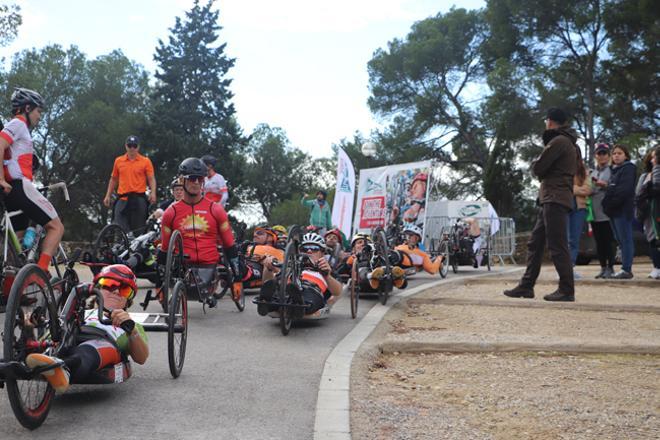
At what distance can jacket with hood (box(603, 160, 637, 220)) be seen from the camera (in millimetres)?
10664

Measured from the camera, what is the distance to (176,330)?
492 centimetres

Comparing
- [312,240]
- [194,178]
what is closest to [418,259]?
[312,240]

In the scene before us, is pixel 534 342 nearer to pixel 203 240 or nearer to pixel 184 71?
pixel 203 240

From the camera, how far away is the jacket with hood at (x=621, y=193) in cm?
1066

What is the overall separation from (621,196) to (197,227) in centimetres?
628

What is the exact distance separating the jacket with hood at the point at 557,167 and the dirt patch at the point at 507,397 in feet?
8.19

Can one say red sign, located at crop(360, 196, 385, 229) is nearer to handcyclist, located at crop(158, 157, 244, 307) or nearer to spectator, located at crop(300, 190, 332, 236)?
spectator, located at crop(300, 190, 332, 236)

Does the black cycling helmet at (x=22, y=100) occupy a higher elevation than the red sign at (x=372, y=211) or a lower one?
higher

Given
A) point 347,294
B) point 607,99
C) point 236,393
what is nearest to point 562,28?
point 607,99

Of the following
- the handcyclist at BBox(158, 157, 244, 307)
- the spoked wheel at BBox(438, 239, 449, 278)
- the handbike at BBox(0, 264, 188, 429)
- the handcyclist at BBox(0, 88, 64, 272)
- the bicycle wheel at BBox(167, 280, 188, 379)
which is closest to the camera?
the handbike at BBox(0, 264, 188, 429)

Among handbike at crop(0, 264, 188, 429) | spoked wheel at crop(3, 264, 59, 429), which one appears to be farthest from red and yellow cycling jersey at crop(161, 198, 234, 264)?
spoked wheel at crop(3, 264, 59, 429)

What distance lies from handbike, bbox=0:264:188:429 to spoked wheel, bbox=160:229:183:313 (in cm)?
185

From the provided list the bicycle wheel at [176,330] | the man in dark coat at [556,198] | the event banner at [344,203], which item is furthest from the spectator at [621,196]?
the event banner at [344,203]

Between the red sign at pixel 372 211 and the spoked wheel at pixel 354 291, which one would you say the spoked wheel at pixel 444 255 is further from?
the spoked wheel at pixel 354 291
